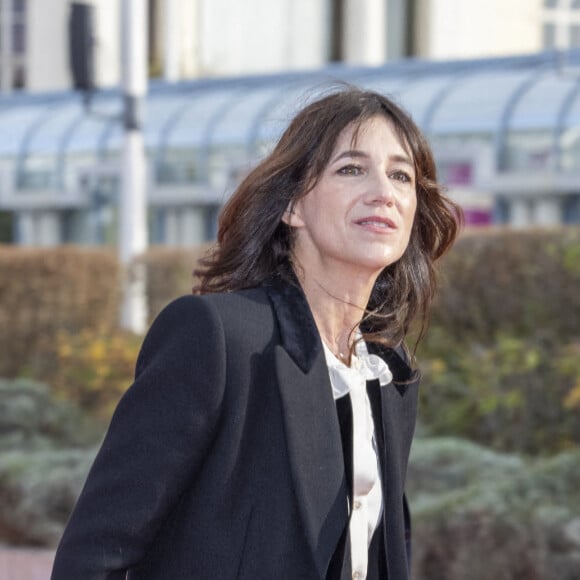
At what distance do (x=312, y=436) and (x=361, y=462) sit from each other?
0.44 feet

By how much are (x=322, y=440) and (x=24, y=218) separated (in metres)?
18.9

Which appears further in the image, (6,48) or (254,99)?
(6,48)

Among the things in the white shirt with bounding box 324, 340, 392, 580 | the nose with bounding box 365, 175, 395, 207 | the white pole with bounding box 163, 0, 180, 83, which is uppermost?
the white pole with bounding box 163, 0, 180, 83

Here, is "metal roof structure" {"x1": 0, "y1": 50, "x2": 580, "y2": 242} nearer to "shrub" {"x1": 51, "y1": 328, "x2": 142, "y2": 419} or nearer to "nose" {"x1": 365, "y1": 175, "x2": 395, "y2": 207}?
"shrub" {"x1": 51, "y1": 328, "x2": 142, "y2": 419}

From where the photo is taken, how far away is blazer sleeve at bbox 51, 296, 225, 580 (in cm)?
238

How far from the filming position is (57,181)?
795 inches

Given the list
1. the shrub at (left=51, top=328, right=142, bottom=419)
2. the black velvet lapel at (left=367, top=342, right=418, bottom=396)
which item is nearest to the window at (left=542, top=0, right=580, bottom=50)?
the shrub at (left=51, top=328, right=142, bottom=419)

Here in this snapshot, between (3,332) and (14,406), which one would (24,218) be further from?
(14,406)

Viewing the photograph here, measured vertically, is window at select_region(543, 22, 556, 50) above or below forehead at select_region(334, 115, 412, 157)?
above

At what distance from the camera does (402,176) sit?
2680 mm

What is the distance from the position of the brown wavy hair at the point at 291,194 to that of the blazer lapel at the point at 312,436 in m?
0.17

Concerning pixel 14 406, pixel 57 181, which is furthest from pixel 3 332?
pixel 57 181

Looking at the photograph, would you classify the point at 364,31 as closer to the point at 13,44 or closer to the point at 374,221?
the point at 13,44

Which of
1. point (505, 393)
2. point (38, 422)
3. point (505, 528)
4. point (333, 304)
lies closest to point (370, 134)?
point (333, 304)
